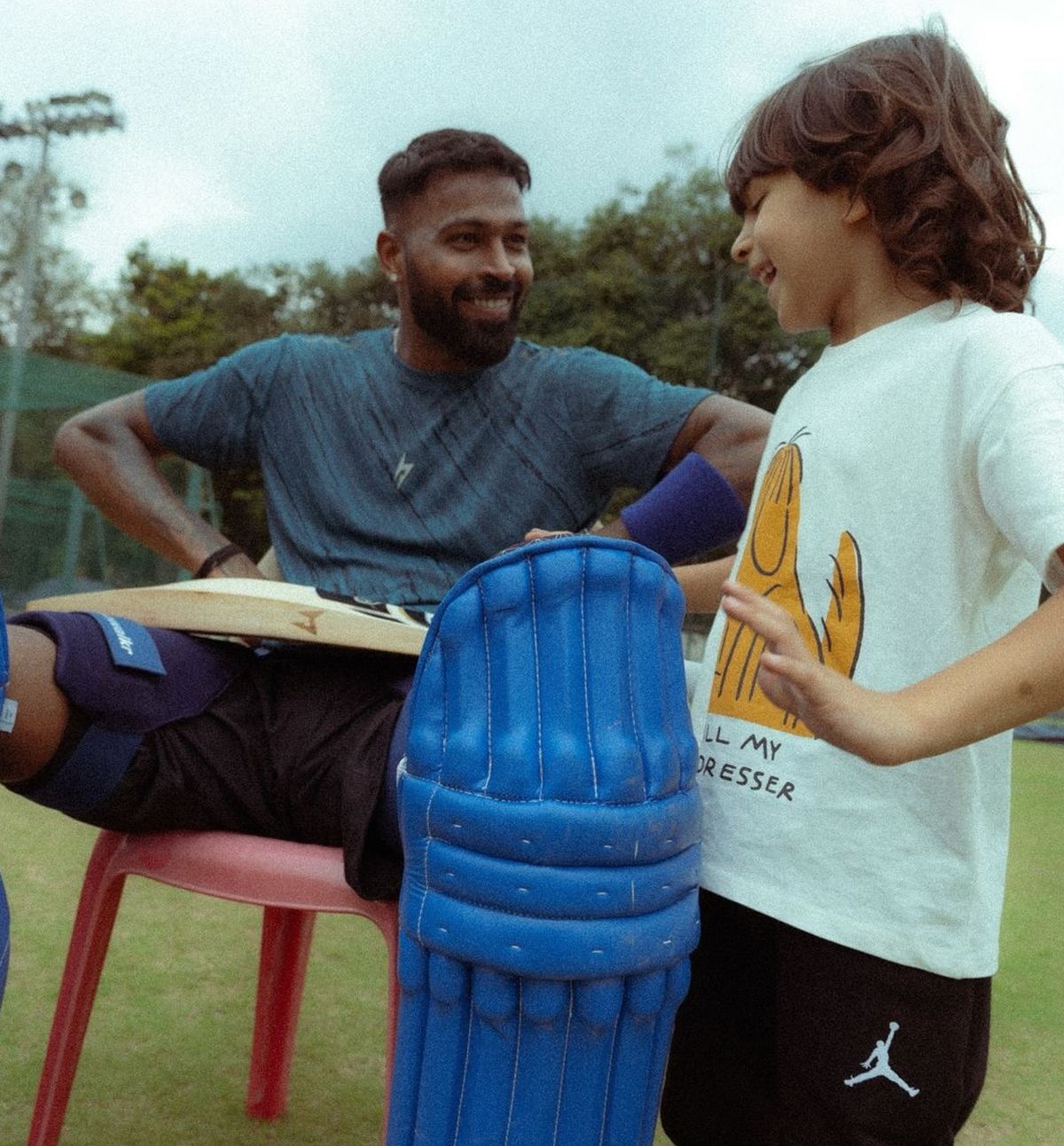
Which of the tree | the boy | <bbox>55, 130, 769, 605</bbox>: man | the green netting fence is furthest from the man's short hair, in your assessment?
the tree

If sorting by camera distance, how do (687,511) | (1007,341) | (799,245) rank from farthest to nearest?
(687,511) → (799,245) → (1007,341)

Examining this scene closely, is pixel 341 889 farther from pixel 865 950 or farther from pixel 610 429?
pixel 610 429

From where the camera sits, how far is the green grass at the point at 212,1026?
1.56 meters

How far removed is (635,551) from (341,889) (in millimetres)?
441

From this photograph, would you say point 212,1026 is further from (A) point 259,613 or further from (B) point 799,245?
(B) point 799,245

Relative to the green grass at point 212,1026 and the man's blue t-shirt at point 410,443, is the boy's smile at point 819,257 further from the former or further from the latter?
the green grass at point 212,1026

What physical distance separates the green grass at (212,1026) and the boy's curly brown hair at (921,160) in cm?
113

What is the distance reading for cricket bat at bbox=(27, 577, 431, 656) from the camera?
115 centimetres

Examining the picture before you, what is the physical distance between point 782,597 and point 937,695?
28 centimetres

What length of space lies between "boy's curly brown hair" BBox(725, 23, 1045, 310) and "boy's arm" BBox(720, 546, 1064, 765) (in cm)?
33

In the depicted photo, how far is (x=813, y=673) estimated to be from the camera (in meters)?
0.78

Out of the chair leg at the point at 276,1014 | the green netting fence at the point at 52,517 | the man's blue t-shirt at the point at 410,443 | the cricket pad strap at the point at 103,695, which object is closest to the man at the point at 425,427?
the man's blue t-shirt at the point at 410,443

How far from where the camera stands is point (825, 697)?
2.56 ft

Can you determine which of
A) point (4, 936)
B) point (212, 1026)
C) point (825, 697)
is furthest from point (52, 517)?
point (825, 697)
